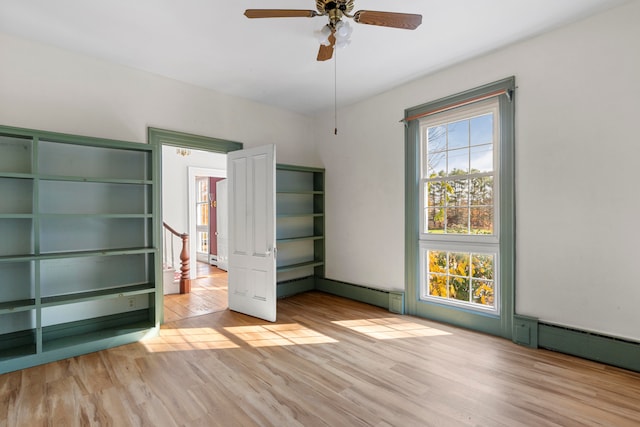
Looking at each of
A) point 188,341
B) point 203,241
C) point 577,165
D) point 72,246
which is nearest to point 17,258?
point 72,246

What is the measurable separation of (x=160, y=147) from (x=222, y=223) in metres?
4.03

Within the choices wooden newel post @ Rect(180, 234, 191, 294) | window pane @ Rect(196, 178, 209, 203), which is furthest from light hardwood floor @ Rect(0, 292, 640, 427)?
window pane @ Rect(196, 178, 209, 203)

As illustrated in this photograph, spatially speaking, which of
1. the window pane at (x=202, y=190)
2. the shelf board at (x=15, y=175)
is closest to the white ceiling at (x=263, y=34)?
the shelf board at (x=15, y=175)

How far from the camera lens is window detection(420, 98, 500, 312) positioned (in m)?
3.41

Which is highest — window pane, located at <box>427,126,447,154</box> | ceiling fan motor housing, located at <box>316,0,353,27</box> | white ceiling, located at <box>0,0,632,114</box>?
white ceiling, located at <box>0,0,632,114</box>

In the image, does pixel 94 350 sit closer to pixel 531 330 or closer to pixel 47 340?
pixel 47 340

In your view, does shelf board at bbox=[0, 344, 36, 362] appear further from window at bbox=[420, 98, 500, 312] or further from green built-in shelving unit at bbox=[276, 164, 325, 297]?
window at bbox=[420, 98, 500, 312]

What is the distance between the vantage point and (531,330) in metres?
3.02

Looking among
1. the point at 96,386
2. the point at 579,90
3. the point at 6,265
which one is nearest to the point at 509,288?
the point at 579,90

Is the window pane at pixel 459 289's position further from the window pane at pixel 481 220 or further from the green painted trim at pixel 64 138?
the green painted trim at pixel 64 138

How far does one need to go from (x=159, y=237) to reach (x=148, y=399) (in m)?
1.81

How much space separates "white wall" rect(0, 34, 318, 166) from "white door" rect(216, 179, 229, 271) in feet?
10.5

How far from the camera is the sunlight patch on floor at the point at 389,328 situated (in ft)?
11.1

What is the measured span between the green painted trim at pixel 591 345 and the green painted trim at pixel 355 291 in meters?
1.83
